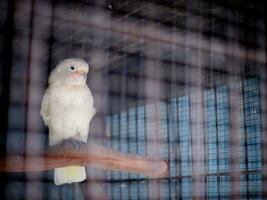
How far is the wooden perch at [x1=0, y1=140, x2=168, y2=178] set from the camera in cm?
72

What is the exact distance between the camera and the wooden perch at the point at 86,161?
72cm

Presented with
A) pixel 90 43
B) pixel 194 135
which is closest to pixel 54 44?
pixel 90 43

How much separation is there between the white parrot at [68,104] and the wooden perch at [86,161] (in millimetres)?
391

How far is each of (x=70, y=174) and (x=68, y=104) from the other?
20cm

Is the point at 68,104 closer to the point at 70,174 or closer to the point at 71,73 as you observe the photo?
the point at 71,73

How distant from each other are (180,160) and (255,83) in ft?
1.11

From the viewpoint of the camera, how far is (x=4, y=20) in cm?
154

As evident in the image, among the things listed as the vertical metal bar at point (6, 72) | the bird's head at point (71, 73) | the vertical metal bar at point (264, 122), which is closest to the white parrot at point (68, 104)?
the bird's head at point (71, 73)

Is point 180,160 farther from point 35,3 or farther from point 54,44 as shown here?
point 54,44

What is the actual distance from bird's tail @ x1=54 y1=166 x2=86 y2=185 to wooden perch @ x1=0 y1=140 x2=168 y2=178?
336mm

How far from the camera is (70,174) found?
3.83ft

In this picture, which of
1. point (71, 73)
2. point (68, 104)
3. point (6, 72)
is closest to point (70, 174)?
point (68, 104)

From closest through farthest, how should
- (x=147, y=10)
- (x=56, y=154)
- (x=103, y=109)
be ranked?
(x=56, y=154), (x=147, y=10), (x=103, y=109)

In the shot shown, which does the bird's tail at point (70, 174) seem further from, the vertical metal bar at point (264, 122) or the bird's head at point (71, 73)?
the vertical metal bar at point (264, 122)
